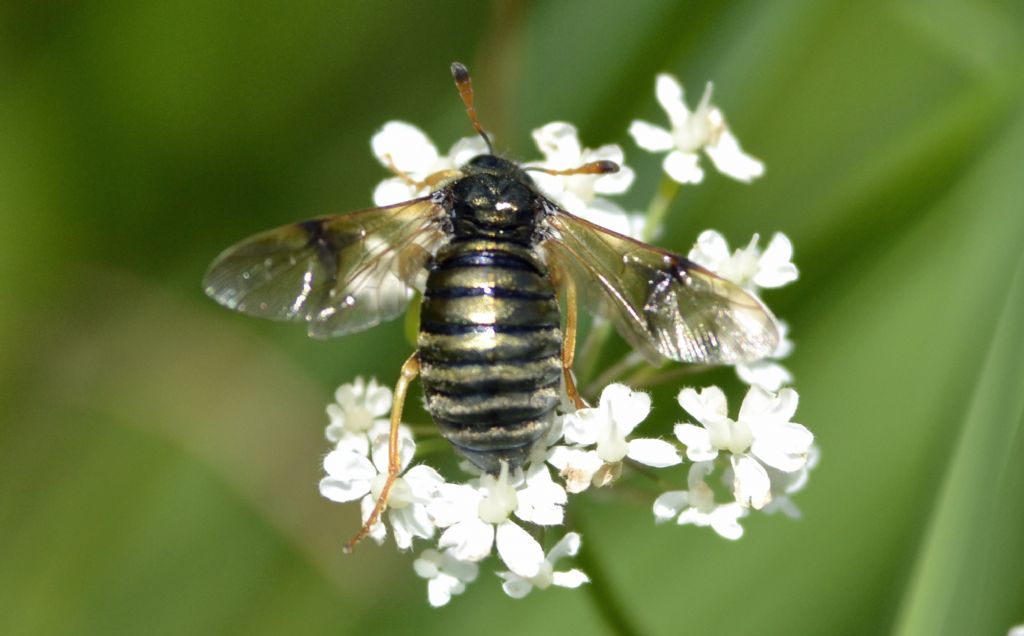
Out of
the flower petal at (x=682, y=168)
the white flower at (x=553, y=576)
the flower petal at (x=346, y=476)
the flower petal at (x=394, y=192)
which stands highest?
the flower petal at (x=682, y=168)

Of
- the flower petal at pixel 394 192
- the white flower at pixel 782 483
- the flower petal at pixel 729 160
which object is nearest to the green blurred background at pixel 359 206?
the white flower at pixel 782 483

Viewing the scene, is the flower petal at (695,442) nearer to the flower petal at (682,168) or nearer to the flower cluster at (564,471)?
the flower cluster at (564,471)

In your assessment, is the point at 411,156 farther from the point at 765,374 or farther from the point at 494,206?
the point at 765,374

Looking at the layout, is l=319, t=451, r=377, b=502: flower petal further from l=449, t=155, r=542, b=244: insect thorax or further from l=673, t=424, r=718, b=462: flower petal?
l=673, t=424, r=718, b=462: flower petal

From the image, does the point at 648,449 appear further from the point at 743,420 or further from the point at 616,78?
the point at 616,78

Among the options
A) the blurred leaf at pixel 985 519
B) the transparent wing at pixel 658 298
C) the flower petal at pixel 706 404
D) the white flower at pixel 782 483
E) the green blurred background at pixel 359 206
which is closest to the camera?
the blurred leaf at pixel 985 519

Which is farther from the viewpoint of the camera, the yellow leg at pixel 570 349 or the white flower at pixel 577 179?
the white flower at pixel 577 179

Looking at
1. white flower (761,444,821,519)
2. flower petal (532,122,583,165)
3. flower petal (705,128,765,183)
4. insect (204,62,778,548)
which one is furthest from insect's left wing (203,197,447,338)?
white flower (761,444,821,519)
